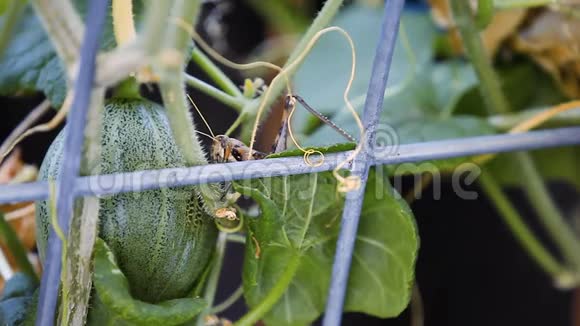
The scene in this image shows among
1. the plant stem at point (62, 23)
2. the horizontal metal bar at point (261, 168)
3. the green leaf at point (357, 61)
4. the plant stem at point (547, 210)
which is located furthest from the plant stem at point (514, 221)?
the plant stem at point (62, 23)

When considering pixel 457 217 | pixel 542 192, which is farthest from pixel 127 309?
pixel 457 217

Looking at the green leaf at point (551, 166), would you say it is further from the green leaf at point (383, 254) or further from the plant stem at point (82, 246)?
the plant stem at point (82, 246)

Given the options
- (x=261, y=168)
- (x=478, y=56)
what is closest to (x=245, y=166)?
(x=261, y=168)

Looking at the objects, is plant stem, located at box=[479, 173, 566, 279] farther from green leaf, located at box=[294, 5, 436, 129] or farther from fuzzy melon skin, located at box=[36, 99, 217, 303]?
fuzzy melon skin, located at box=[36, 99, 217, 303]

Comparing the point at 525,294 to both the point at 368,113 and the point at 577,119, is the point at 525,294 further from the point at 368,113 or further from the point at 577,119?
the point at 368,113

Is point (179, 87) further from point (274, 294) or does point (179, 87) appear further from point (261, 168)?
point (274, 294)

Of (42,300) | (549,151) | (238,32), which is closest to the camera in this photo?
(42,300)
